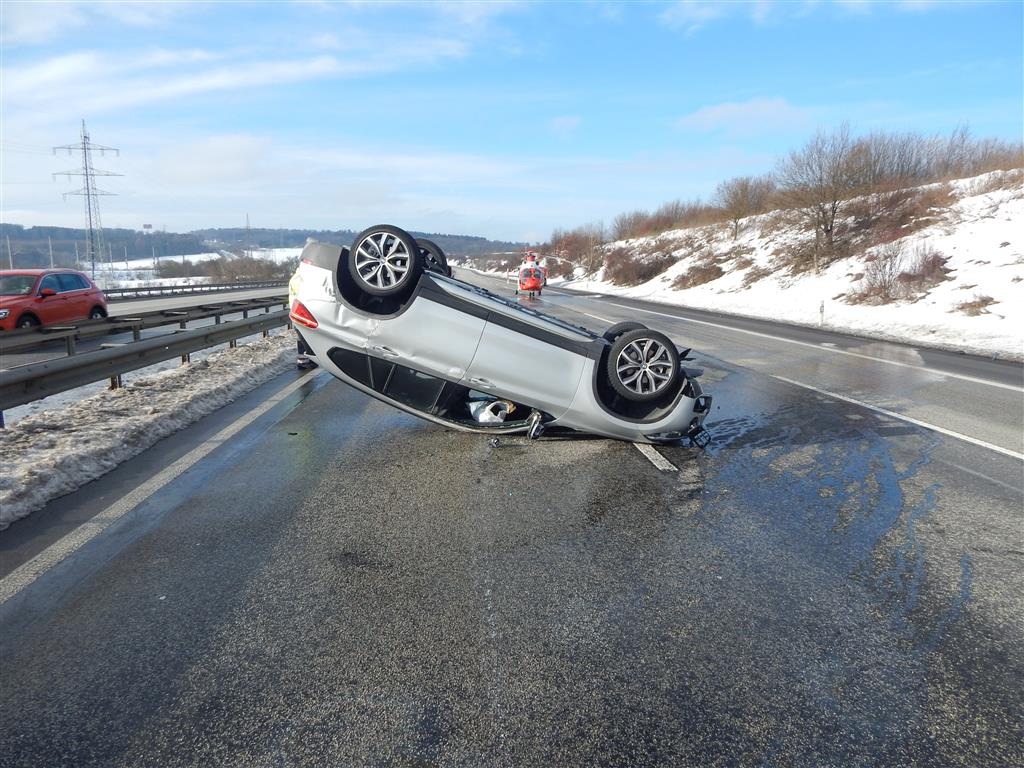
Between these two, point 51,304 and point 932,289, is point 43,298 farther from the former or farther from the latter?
point 932,289

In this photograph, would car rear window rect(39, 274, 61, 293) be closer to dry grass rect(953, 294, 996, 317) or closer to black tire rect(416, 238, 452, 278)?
black tire rect(416, 238, 452, 278)

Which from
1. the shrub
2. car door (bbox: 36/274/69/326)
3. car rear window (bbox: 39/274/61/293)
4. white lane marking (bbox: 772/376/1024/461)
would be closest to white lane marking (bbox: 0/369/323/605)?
white lane marking (bbox: 772/376/1024/461)

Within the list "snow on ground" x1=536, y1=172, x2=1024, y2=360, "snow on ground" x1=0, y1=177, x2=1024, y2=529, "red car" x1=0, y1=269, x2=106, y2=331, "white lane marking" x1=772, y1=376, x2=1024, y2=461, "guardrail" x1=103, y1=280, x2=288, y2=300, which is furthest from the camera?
"guardrail" x1=103, y1=280, x2=288, y2=300

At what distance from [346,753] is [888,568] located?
321 cm

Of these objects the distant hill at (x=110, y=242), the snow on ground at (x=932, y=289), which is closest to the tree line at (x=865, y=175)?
the snow on ground at (x=932, y=289)

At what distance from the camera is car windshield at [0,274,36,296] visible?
16.0 m

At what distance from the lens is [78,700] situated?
113 inches

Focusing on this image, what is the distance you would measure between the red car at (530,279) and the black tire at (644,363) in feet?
98.3

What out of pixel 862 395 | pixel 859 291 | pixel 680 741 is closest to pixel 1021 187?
pixel 859 291

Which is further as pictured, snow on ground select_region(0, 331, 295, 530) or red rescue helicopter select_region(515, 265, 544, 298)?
red rescue helicopter select_region(515, 265, 544, 298)

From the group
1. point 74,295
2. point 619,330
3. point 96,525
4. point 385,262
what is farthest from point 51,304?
point 619,330

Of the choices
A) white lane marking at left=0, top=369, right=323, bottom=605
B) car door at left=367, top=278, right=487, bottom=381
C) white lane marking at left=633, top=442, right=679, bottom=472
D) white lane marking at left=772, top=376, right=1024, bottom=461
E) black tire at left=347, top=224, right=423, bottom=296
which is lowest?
white lane marking at left=0, top=369, right=323, bottom=605

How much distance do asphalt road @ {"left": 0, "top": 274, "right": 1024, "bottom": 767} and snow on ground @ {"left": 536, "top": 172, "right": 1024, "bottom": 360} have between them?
12862 millimetres

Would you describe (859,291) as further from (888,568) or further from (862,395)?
(888,568)
